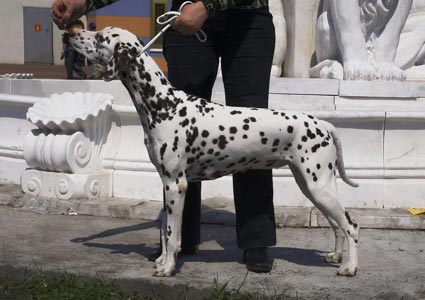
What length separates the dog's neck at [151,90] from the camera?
4234 millimetres

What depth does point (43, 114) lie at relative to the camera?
6.07m

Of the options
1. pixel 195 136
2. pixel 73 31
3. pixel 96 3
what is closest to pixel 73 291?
pixel 195 136

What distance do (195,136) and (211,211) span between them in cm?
156

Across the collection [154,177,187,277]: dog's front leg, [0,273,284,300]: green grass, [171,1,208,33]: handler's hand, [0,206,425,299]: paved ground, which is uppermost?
[171,1,208,33]: handler's hand

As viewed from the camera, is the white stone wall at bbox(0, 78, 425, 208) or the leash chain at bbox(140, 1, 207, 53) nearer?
the leash chain at bbox(140, 1, 207, 53)

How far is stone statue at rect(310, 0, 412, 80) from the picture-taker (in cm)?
657

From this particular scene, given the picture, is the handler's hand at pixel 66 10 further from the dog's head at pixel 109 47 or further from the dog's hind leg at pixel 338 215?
the dog's hind leg at pixel 338 215

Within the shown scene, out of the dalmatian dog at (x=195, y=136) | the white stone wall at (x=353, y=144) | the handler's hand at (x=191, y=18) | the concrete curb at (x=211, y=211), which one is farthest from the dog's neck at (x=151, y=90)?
the white stone wall at (x=353, y=144)

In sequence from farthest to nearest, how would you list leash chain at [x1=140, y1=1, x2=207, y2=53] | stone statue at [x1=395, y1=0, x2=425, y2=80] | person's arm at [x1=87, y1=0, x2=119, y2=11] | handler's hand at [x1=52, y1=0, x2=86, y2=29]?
stone statue at [x1=395, y1=0, x2=425, y2=80], person's arm at [x1=87, y1=0, x2=119, y2=11], handler's hand at [x1=52, y1=0, x2=86, y2=29], leash chain at [x1=140, y1=1, x2=207, y2=53]

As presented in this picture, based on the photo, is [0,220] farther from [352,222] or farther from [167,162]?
[352,222]

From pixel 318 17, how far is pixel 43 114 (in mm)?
2488

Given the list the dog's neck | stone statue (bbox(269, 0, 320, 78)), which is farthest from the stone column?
the dog's neck

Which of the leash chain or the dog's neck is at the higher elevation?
the leash chain

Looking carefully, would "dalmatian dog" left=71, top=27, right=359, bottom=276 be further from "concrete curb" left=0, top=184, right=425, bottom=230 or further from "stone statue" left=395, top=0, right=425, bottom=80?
"stone statue" left=395, top=0, right=425, bottom=80
